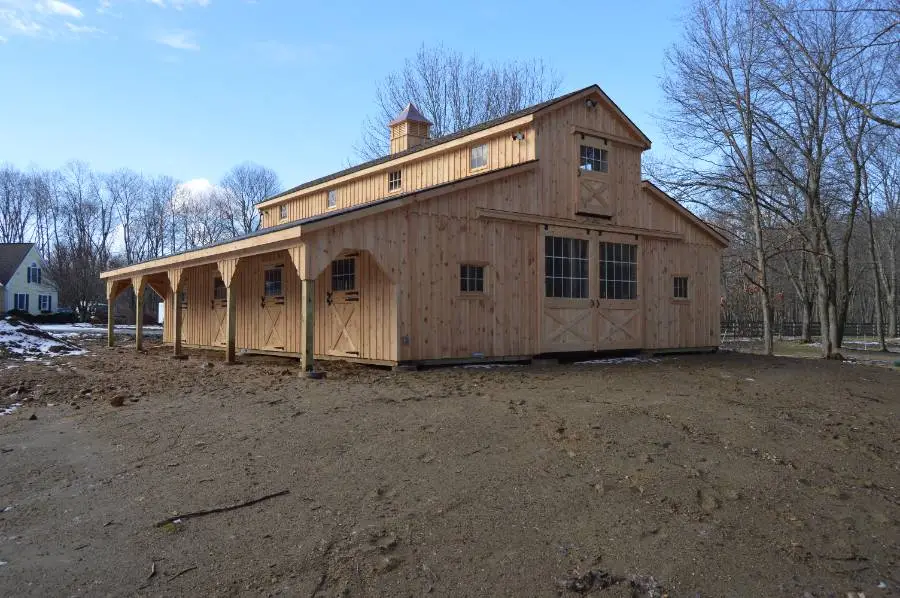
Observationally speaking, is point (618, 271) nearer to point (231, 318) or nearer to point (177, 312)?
point (231, 318)

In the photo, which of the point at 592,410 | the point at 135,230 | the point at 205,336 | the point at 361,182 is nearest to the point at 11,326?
the point at 205,336

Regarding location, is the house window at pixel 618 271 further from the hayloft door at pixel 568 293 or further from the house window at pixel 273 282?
the house window at pixel 273 282

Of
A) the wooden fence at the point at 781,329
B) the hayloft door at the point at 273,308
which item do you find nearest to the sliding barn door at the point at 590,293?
the hayloft door at the point at 273,308

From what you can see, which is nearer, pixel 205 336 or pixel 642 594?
pixel 642 594

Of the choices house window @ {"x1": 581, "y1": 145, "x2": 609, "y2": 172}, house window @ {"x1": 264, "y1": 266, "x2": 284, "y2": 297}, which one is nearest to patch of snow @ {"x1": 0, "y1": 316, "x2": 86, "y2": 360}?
house window @ {"x1": 264, "y1": 266, "x2": 284, "y2": 297}

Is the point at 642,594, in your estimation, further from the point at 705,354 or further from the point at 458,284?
the point at 705,354

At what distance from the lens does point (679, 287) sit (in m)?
15.7

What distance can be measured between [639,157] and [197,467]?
12622 millimetres

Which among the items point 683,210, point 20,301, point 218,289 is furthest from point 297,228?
point 20,301

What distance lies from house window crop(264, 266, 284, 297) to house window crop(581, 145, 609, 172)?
739cm

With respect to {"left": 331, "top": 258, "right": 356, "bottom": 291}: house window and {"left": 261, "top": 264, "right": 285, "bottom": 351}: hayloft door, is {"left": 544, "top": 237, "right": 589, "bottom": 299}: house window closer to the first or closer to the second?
{"left": 331, "top": 258, "right": 356, "bottom": 291}: house window

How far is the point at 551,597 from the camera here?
10.9ft

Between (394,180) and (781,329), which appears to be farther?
(781,329)

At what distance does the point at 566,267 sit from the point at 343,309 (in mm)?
4771
